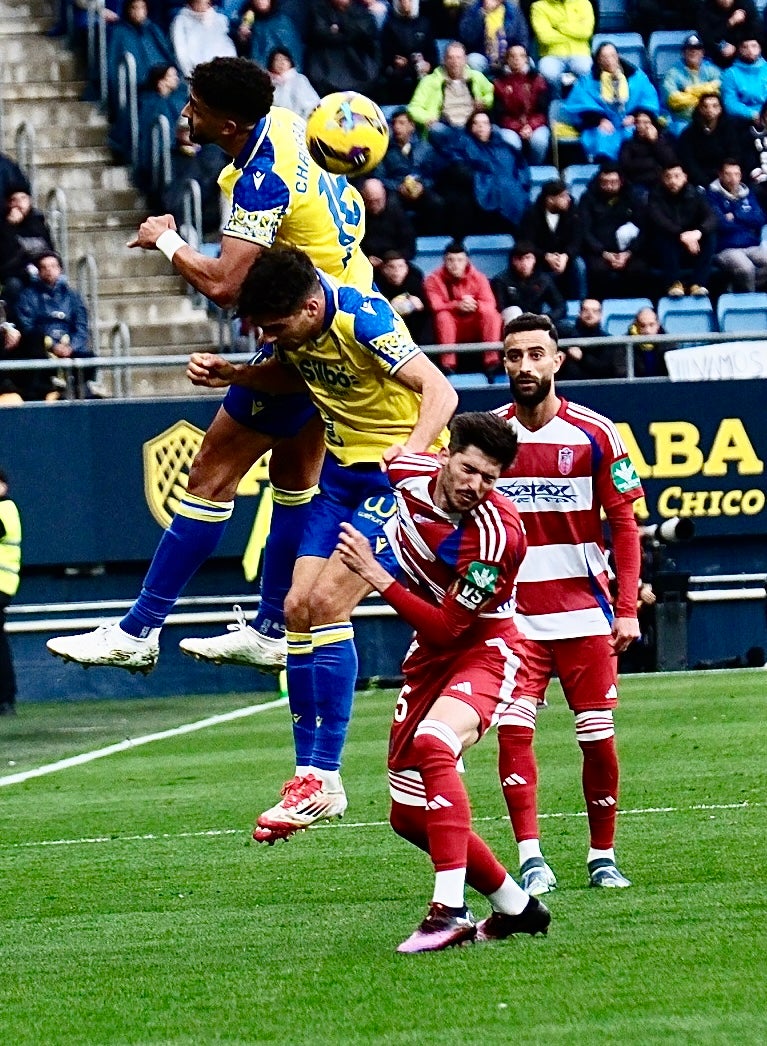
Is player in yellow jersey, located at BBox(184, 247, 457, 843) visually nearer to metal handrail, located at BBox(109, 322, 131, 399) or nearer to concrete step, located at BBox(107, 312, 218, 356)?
metal handrail, located at BBox(109, 322, 131, 399)

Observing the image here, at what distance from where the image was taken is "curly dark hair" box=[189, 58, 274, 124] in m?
8.04

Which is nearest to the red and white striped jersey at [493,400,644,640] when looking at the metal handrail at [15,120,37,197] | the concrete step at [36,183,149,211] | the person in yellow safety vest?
the person in yellow safety vest

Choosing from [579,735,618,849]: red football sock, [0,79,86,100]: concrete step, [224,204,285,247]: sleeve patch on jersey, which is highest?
[0,79,86,100]: concrete step

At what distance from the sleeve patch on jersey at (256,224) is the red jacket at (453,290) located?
10.9m

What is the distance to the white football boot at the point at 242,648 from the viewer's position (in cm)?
897

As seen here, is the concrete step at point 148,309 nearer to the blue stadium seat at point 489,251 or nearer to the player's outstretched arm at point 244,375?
the blue stadium seat at point 489,251

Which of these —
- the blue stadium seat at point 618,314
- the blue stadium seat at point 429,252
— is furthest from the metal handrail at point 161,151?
the blue stadium seat at point 618,314

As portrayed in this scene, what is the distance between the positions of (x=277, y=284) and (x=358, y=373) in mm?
551

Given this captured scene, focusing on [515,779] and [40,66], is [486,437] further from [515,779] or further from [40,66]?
[40,66]

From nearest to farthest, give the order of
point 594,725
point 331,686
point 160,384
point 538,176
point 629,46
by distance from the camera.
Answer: point 331,686 → point 594,725 → point 160,384 → point 538,176 → point 629,46

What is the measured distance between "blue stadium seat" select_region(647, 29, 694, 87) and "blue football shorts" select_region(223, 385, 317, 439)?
15154 mm

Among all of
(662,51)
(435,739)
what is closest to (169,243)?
(435,739)

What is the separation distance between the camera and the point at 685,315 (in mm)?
20500

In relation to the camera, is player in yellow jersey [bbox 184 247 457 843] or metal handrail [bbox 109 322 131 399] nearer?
player in yellow jersey [bbox 184 247 457 843]
